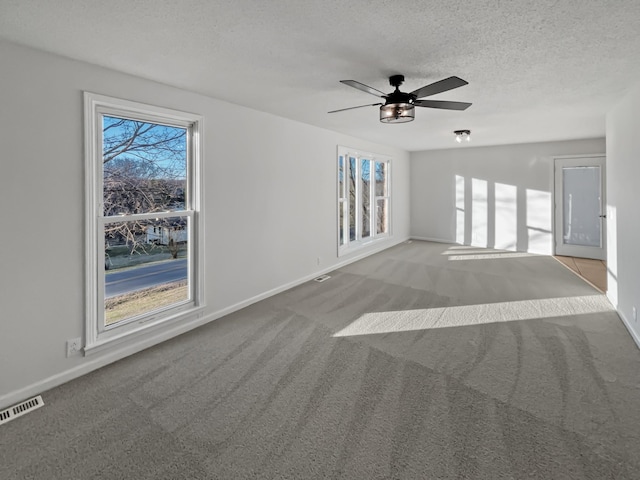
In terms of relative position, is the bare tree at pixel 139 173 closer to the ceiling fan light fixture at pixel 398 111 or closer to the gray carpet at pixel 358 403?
the gray carpet at pixel 358 403

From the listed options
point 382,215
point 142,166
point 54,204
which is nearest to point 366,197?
point 382,215

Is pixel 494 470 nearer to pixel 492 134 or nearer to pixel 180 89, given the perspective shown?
pixel 180 89

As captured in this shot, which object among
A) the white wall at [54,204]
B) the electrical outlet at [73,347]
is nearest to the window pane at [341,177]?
the white wall at [54,204]

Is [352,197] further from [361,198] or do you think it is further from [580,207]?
[580,207]

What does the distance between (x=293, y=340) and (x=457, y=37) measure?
2.74 meters

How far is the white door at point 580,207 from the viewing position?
21.1 feet

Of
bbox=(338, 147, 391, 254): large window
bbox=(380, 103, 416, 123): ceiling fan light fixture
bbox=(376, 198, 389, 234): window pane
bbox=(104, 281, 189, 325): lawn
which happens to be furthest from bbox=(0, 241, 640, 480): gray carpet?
bbox=(376, 198, 389, 234): window pane

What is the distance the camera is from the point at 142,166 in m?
3.05

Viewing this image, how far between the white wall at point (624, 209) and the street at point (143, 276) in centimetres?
434

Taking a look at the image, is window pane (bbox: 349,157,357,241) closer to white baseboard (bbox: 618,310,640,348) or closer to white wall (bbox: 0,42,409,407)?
white wall (bbox: 0,42,409,407)

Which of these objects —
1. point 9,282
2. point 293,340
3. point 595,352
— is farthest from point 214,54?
point 595,352

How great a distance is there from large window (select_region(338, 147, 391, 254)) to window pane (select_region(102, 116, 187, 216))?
319 cm

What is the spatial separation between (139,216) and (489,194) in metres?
→ 7.37

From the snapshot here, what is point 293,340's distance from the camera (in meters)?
3.19
